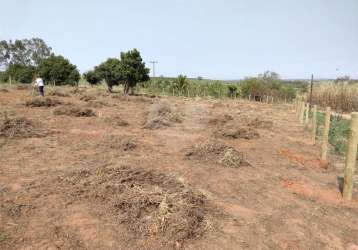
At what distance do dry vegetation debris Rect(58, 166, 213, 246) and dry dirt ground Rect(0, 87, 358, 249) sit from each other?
1 centimetres

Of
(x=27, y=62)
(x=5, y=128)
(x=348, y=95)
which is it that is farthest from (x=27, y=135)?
(x=27, y=62)

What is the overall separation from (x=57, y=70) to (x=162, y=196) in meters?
38.0

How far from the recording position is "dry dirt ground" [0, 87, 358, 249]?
3811mm

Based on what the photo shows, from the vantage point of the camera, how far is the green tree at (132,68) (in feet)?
103

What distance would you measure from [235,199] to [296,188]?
153 cm

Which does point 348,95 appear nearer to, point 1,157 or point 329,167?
point 329,167

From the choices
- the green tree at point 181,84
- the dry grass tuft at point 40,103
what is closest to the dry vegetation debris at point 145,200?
the dry grass tuft at point 40,103

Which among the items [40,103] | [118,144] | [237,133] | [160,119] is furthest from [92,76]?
[118,144]

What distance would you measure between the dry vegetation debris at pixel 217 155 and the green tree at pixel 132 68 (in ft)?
80.7

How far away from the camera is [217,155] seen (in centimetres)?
748

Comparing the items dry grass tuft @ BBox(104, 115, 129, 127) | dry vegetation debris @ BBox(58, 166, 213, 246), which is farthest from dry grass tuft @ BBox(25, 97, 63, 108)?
dry vegetation debris @ BBox(58, 166, 213, 246)

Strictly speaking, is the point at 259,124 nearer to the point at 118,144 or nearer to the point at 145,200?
the point at 118,144

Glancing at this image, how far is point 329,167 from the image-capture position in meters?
7.88

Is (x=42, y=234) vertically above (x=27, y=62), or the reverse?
(x=27, y=62)
